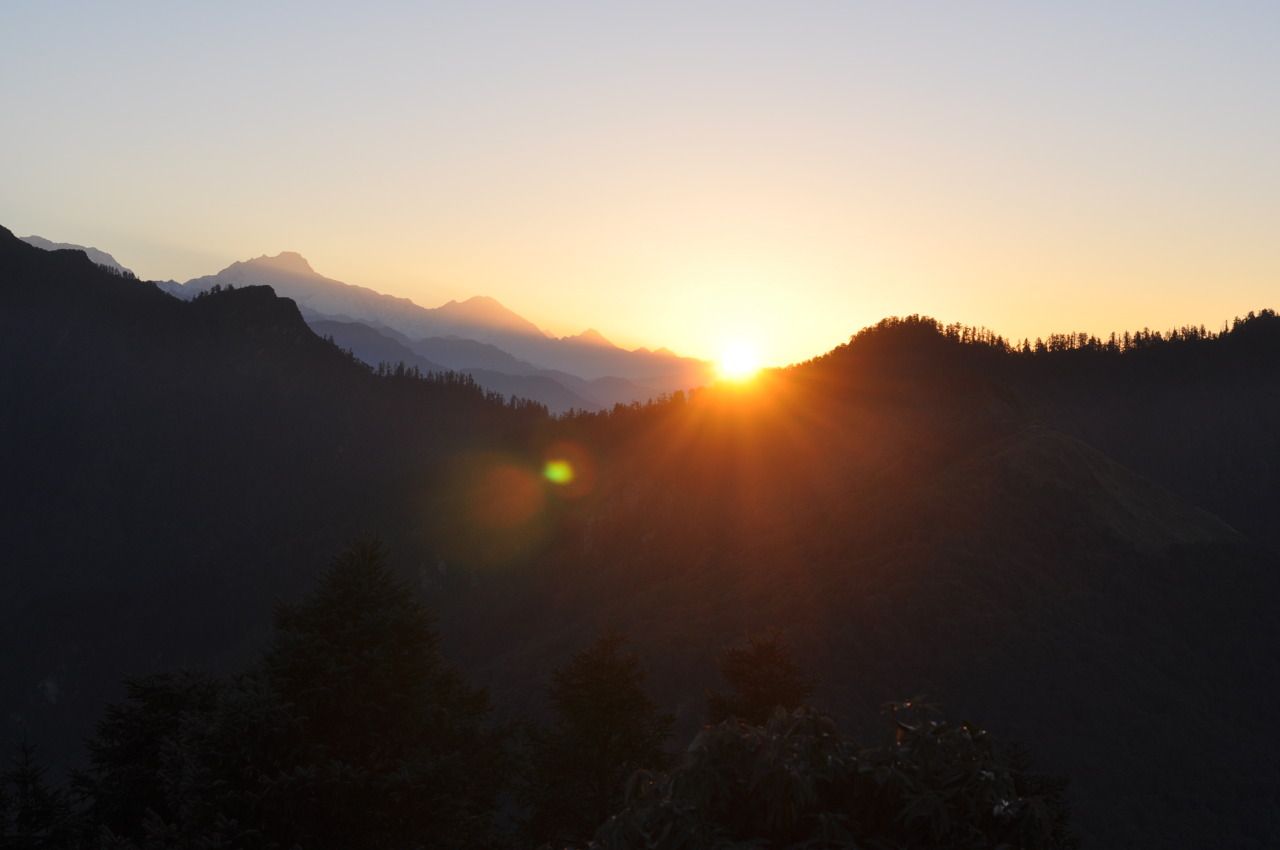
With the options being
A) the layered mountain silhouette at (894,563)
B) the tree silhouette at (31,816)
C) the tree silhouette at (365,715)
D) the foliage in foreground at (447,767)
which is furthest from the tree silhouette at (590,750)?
the layered mountain silhouette at (894,563)

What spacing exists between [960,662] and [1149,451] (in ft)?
203

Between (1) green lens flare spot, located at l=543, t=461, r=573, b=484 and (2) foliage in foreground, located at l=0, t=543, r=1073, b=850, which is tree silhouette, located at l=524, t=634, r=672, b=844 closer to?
(2) foliage in foreground, located at l=0, t=543, r=1073, b=850

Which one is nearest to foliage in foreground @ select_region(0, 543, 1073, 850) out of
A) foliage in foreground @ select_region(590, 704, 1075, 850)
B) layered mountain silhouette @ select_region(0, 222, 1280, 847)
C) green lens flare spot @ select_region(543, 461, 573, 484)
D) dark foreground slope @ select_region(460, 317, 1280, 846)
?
foliage in foreground @ select_region(590, 704, 1075, 850)

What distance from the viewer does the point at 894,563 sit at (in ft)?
328

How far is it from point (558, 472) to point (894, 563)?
97973 mm

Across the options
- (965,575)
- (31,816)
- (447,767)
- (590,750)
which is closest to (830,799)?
(447,767)

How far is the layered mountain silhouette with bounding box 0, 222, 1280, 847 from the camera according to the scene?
79688 millimetres

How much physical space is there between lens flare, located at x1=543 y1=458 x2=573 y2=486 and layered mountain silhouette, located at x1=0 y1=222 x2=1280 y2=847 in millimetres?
2767

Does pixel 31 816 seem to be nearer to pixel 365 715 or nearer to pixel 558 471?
pixel 365 715

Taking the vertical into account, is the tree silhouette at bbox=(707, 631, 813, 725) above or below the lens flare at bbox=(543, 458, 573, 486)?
above

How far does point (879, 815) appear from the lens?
12445mm

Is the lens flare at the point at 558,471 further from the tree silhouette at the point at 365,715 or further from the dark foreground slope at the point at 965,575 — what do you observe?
the tree silhouette at the point at 365,715

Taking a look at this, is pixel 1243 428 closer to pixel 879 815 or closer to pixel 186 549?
pixel 879 815

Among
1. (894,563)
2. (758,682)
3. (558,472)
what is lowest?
(558,472)
